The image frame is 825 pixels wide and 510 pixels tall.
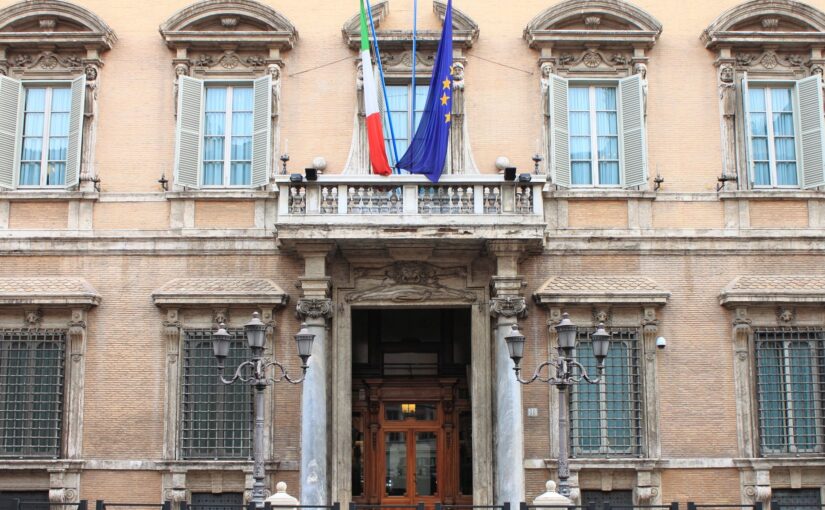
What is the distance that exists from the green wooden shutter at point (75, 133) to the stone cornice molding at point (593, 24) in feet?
28.3

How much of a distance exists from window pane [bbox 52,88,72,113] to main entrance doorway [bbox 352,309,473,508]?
23.7 ft

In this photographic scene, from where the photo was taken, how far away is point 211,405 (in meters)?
19.4

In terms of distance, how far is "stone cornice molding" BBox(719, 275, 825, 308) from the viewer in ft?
63.2

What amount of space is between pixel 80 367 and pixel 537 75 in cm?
1020

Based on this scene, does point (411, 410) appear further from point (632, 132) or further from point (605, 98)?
point (605, 98)

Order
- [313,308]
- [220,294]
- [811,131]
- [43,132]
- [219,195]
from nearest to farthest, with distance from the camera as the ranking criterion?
[313,308], [220,294], [219,195], [811,131], [43,132]

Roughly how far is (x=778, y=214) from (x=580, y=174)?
150 inches

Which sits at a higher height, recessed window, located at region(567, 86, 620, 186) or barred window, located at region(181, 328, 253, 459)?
recessed window, located at region(567, 86, 620, 186)

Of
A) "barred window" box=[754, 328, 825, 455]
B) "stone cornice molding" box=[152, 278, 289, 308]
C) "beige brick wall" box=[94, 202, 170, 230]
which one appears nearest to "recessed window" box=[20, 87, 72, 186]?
"beige brick wall" box=[94, 202, 170, 230]

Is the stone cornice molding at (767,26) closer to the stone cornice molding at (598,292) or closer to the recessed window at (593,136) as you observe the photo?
the recessed window at (593,136)

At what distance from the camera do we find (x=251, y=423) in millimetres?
19203

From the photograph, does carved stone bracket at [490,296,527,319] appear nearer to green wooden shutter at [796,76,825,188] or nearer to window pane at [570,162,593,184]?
window pane at [570,162,593,184]

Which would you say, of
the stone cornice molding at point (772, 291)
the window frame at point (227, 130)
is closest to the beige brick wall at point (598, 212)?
A: the stone cornice molding at point (772, 291)

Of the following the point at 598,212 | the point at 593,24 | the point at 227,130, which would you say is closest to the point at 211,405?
the point at 227,130
